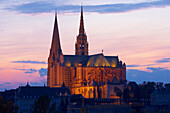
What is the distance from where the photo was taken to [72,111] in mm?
175375

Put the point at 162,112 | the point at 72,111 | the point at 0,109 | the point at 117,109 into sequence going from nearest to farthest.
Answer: the point at 0,109, the point at 162,112, the point at 72,111, the point at 117,109

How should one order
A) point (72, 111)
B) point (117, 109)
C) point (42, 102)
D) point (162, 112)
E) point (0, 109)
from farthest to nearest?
point (117, 109)
point (72, 111)
point (162, 112)
point (42, 102)
point (0, 109)

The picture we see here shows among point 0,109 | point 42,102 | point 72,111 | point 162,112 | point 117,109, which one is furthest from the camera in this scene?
point 117,109

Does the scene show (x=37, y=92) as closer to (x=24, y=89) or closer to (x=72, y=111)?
(x=24, y=89)

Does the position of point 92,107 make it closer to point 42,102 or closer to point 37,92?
point 37,92

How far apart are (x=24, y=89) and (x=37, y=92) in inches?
217

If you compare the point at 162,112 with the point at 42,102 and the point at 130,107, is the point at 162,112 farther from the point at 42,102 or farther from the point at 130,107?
the point at 42,102

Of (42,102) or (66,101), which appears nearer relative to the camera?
(42,102)

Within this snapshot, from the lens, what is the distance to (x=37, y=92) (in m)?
198

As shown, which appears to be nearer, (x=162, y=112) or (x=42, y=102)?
(x=42, y=102)

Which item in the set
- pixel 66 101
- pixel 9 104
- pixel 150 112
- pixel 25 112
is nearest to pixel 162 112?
Answer: pixel 150 112

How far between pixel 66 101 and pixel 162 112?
141 feet

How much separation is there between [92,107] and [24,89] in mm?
32175

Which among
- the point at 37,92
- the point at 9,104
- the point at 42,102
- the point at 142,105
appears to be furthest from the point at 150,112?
the point at 9,104
